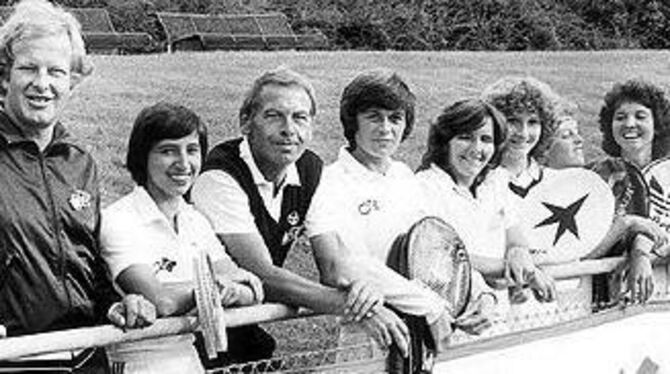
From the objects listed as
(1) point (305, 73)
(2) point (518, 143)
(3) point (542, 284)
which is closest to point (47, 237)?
(3) point (542, 284)

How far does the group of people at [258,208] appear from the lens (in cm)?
296

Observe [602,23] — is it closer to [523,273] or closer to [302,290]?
[523,273]


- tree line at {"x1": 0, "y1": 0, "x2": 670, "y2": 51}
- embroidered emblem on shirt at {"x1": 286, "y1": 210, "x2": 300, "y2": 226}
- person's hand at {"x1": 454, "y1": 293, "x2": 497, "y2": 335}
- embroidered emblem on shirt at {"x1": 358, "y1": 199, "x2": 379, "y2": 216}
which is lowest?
person's hand at {"x1": 454, "y1": 293, "x2": 497, "y2": 335}

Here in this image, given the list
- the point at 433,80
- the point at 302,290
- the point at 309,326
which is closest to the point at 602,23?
the point at 433,80

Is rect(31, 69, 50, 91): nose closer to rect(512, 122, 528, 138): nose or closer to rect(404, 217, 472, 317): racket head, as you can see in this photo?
rect(404, 217, 472, 317): racket head

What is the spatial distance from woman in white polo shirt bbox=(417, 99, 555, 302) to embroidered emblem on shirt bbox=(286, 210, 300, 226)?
0.38 metres

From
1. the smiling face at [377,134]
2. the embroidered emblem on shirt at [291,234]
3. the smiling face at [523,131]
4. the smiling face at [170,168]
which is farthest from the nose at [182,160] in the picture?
the smiling face at [523,131]

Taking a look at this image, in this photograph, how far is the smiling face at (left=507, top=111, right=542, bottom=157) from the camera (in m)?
4.29

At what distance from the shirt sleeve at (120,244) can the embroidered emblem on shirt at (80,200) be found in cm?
9

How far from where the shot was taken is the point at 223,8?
548 cm

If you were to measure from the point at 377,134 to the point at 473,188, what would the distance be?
14.8 inches

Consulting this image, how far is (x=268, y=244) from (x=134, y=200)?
484 millimetres

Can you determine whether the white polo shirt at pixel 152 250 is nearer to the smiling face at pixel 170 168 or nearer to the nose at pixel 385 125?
the smiling face at pixel 170 168

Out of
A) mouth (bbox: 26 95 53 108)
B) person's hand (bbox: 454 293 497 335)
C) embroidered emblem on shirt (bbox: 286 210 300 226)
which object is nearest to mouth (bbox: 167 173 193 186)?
mouth (bbox: 26 95 53 108)
